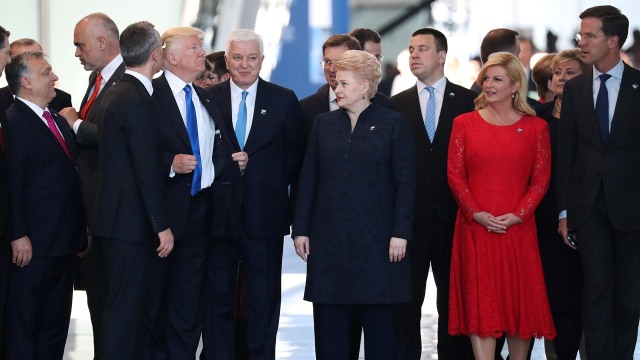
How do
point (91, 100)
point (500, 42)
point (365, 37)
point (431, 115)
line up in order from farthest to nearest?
point (365, 37)
point (500, 42)
point (431, 115)
point (91, 100)

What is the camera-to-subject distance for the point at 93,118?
591 centimetres

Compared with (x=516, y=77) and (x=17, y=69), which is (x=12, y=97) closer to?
(x=17, y=69)

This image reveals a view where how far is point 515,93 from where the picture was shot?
5.91 m

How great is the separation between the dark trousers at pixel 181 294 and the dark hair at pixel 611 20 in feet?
7.00

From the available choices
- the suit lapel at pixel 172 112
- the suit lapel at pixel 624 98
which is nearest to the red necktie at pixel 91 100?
the suit lapel at pixel 172 112

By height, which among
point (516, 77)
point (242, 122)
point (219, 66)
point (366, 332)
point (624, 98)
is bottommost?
point (366, 332)

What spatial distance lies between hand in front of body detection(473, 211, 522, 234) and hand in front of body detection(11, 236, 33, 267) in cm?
215

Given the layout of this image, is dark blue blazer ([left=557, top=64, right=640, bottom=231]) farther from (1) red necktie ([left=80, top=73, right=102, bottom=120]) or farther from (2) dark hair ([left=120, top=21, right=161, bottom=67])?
(1) red necktie ([left=80, top=73, right=102, bottom=120])

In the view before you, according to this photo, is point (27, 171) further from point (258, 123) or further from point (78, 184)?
point (258, 123)

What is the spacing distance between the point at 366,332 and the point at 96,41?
209cm

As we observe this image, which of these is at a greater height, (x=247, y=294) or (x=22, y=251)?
(x=22, y=251)

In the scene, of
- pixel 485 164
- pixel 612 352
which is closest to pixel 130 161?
pixel 485 164

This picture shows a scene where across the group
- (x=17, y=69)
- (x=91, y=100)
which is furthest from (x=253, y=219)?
(x=17, y=69)

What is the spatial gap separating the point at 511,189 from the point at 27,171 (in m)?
2.35
